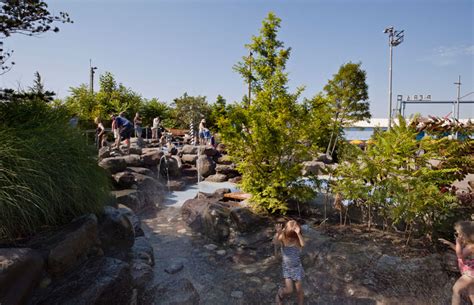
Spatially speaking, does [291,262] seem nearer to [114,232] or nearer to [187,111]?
[114,232]

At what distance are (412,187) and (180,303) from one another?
13.1 ft

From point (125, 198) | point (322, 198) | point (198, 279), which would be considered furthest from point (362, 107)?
point (198, 279)

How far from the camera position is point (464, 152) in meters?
5.41

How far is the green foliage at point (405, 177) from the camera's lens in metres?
4.88

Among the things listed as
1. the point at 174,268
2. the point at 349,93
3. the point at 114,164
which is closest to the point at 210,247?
the point at 174,268

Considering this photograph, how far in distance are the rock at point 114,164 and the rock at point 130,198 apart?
1.34 metres

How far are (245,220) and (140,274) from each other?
98.4 inches

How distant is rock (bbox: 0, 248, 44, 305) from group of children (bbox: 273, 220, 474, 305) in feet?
8.84

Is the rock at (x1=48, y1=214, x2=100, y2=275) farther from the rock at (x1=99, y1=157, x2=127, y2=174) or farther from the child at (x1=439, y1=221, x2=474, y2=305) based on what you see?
the rock at (x1=99, y1=157, x2=127, y2=174)

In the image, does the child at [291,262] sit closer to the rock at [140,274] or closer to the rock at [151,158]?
the rock at [140,274]

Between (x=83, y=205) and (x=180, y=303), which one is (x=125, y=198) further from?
(x=180, y=303)

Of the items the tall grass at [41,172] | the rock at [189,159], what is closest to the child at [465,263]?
the tall grass at [41,172]

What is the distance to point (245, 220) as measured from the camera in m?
6.37

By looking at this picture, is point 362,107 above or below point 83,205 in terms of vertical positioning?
above
